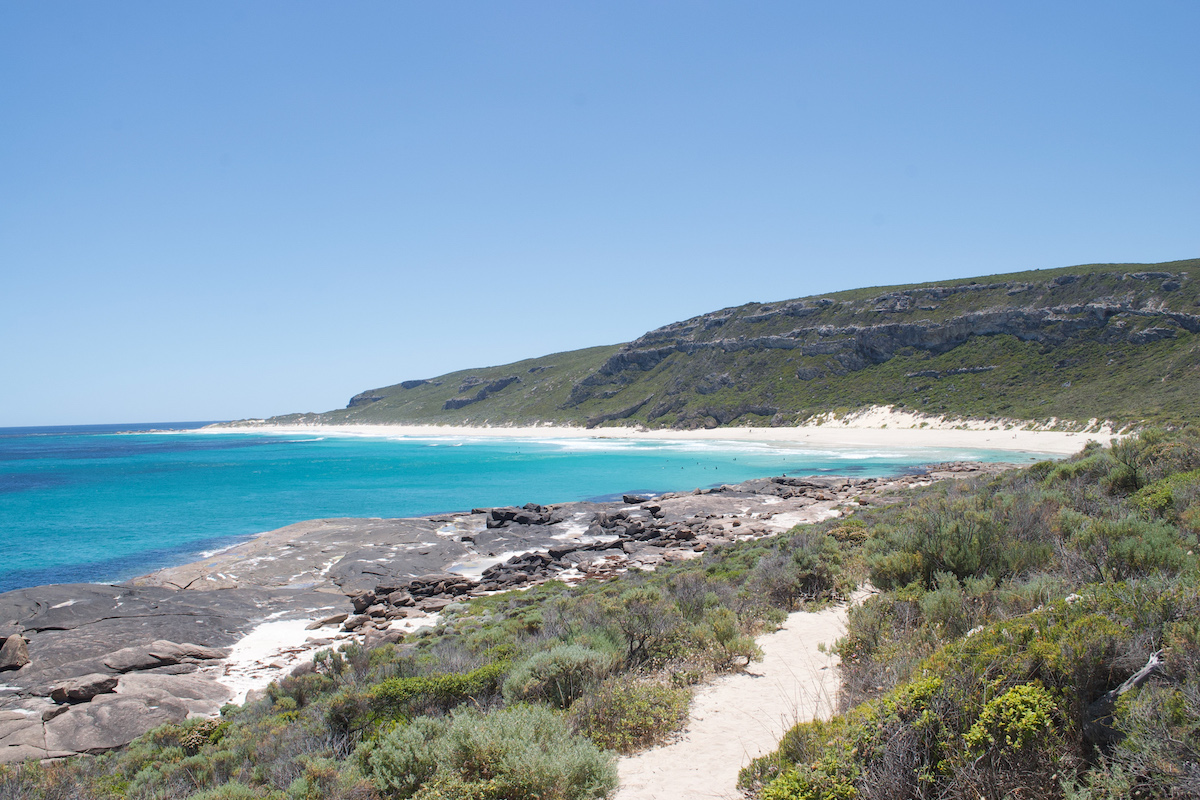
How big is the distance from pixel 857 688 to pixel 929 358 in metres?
78.6

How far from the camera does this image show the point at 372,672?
25.9ft

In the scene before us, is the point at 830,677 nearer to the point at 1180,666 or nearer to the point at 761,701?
the point at 761,701

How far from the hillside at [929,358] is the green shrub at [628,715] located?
151 ft

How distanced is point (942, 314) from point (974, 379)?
16202mm

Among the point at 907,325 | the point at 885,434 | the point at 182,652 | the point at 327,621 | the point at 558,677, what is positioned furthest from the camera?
the point at 907,325

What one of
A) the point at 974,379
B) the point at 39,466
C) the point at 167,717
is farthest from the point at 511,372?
the point at 167,717

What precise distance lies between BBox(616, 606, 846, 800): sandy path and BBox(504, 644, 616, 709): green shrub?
106cm

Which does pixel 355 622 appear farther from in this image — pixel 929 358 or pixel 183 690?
pixel 929 358

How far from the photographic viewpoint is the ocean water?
2475cm

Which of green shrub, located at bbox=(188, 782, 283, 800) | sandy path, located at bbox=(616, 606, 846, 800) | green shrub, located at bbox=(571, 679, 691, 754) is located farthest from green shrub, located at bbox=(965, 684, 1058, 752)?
green shrub, located at bbox=(188, 782, 283, 800)

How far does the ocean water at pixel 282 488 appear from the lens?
24750mm

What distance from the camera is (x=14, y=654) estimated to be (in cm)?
1182

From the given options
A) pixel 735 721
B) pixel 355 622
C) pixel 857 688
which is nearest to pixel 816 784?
pixel 857 688

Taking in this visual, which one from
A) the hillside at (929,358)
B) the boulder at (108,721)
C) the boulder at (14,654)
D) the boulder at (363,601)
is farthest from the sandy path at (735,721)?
the hillside at (929,358)
